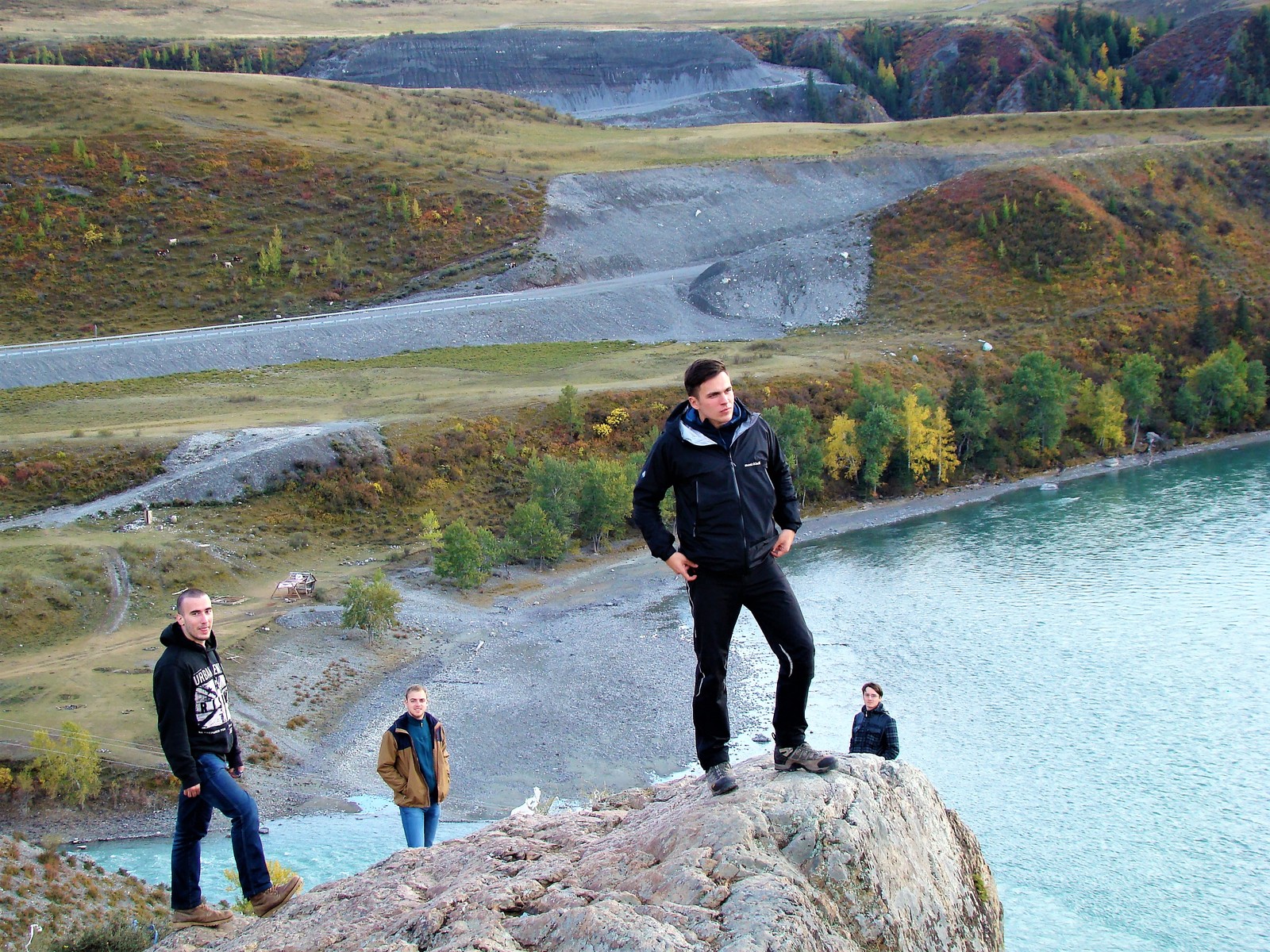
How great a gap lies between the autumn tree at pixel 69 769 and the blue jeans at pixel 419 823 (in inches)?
681

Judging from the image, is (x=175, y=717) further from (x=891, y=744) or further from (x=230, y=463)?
(x=230, y=463)

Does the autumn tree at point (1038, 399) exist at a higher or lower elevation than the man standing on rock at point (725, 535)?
lower

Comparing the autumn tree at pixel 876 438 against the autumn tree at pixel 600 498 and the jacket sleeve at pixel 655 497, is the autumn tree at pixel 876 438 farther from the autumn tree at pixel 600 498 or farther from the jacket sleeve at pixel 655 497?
the jacket sleeve at pixel 655 497

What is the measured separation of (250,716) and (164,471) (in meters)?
18.1

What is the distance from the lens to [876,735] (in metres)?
12.0

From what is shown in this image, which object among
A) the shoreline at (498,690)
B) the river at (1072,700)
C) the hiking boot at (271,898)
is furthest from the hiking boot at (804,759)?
the shoreline at (498,690)

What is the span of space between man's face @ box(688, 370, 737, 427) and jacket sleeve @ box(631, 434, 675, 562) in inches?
15.3

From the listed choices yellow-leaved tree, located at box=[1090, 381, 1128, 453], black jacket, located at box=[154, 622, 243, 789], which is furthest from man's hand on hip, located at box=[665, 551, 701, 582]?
yellow-leaved tree, located at box=[1090, 381, 1128, 453]

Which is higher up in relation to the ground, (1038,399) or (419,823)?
(419,823)

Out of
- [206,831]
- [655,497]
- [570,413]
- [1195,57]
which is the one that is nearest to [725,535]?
[655,497]

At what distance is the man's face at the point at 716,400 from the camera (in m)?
8.45

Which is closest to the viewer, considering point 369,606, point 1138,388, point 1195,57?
point 369,606

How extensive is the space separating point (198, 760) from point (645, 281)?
252 feet

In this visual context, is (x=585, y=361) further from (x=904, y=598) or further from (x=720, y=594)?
(x=720, y=594)
